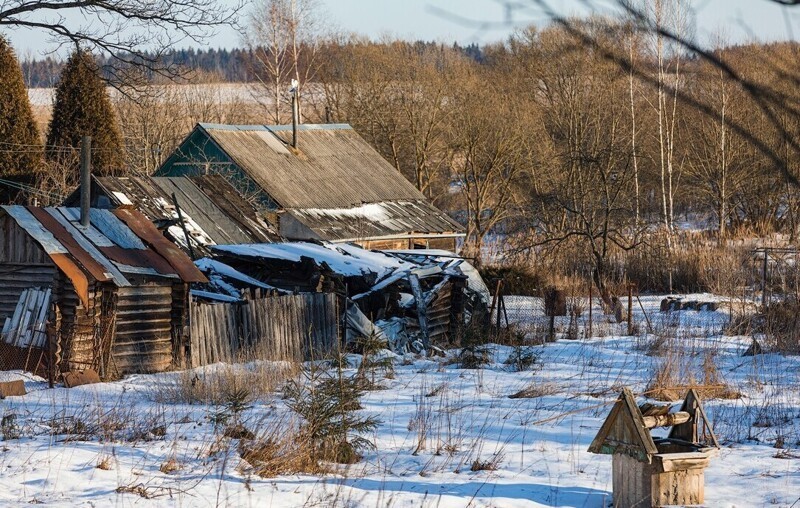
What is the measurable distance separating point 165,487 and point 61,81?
28.4 m

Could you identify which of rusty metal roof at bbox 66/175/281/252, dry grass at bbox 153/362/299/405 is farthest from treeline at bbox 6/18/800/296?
dry grass at bbox 153/362/299/405

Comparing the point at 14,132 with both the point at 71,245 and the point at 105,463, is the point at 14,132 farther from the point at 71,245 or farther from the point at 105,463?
the point at 105,463

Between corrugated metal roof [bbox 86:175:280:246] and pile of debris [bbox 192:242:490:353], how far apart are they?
2419 millimetres

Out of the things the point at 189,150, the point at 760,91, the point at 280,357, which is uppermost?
the point at 189,150

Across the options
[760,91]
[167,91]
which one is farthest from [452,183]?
[760,91]

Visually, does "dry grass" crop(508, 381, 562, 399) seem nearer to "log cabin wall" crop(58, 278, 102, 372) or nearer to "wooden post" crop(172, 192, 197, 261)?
"log cabin wall" crop(58, 278, 102, 372)

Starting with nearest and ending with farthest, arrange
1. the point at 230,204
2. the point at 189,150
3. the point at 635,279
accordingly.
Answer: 1. the point at 230,204
2. the point at 635,279
3. the point at 189,150

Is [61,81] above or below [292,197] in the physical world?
above

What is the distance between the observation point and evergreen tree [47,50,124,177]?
106 feet

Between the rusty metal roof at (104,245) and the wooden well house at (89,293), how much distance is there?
0.02 m

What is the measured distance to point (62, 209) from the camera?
1609 cm

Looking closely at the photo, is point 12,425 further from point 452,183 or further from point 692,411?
point 452,183

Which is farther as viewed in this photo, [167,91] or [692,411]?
[167,91]

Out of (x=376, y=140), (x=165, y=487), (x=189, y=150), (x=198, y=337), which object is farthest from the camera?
(x=376, y=140)
